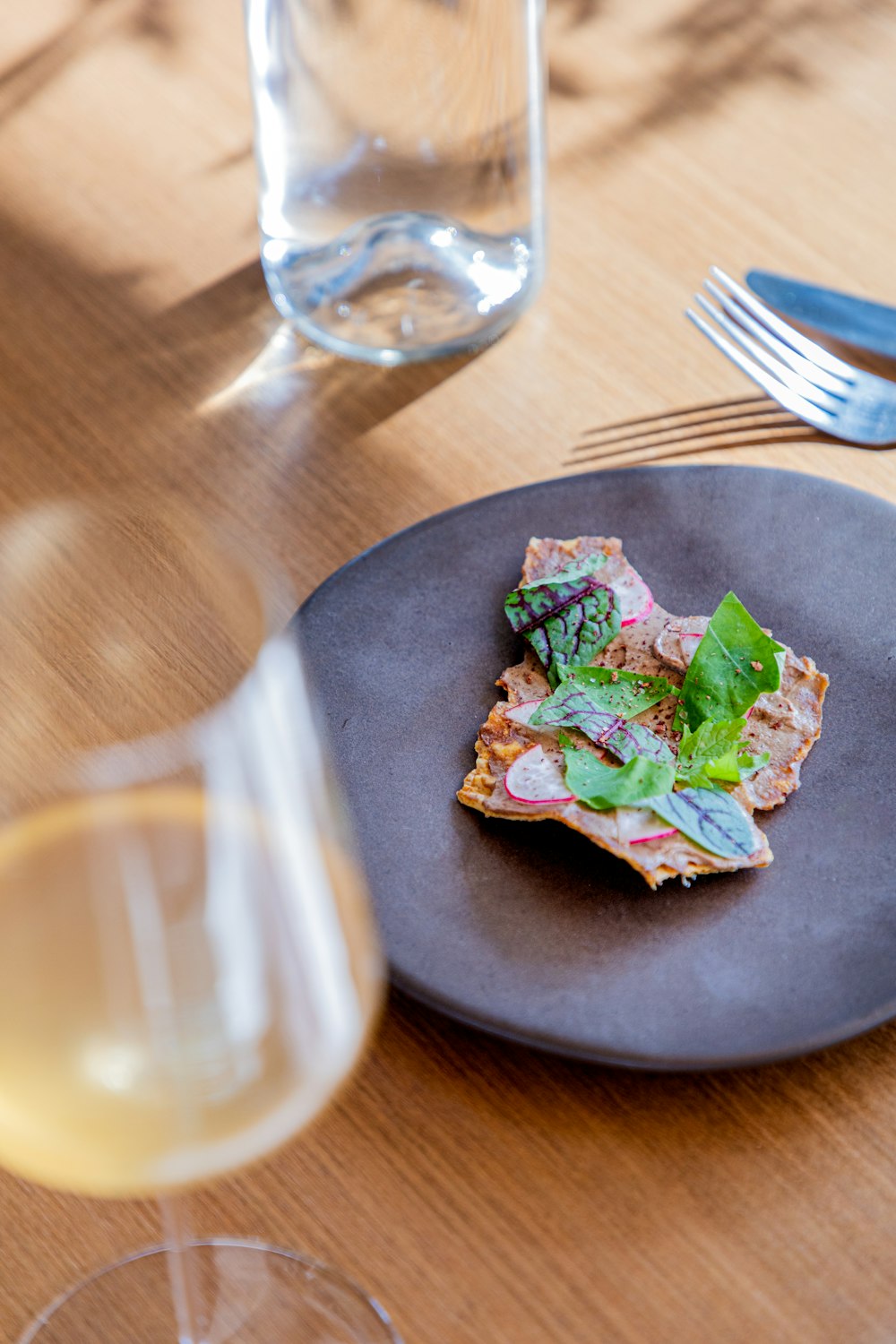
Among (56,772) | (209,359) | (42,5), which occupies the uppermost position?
(56,772)

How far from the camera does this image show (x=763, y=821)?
744mm

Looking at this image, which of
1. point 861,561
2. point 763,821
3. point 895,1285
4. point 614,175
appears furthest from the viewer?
point 614,175

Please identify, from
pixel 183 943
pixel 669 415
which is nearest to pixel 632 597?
pixel 669 415

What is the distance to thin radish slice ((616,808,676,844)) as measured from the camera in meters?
0.71

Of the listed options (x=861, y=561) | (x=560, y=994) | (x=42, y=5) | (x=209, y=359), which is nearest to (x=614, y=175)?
(x=209, y=359)

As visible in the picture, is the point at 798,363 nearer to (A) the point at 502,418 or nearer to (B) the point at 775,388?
(B) the point at 775,388

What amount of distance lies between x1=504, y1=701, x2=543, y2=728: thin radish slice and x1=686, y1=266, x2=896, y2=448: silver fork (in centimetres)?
38

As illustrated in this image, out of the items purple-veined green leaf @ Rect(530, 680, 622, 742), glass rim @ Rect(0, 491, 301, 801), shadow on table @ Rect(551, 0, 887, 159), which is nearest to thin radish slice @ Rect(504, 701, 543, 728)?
purple-veined green leaf @ Rect(530, 680, 622, 742)

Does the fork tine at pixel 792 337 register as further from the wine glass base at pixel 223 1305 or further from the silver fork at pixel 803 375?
the wine glass base at pixel 223 1305

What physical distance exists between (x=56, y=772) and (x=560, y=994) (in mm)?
306

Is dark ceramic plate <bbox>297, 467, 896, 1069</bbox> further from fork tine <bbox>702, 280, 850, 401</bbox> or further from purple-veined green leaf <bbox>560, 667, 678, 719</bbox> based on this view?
fork tine <bbox>702, 280, 850, 401</bbox>

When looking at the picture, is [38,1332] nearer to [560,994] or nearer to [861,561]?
[560,994]

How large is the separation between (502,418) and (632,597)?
269 mm

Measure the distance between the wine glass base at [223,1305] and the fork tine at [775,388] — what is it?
67cm
